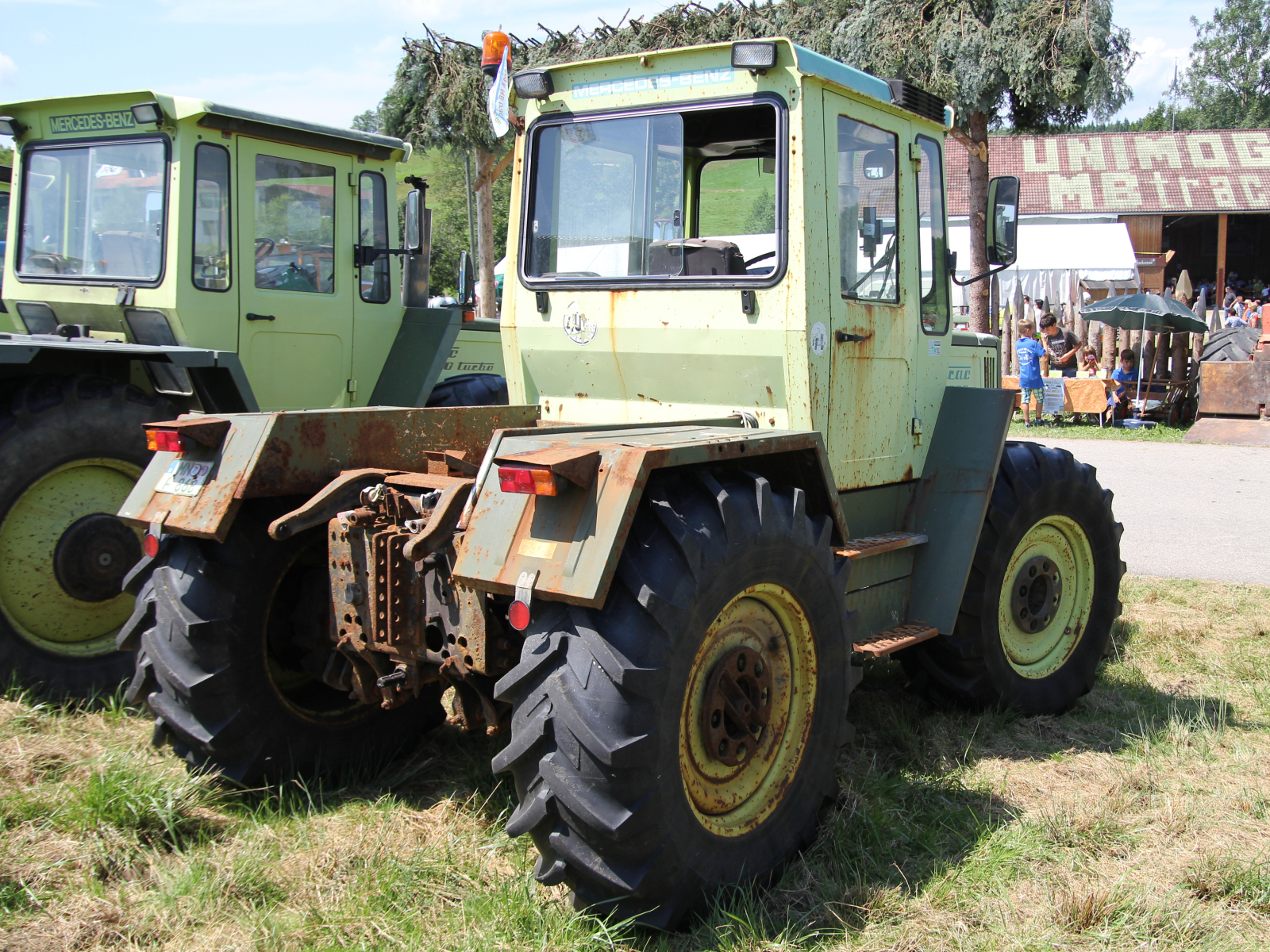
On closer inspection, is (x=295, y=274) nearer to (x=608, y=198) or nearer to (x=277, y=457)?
(x=608, y=198)

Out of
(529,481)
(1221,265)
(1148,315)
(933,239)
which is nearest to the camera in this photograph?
(529,481)

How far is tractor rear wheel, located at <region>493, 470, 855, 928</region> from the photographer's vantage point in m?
2.63

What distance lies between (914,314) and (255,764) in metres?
3.07

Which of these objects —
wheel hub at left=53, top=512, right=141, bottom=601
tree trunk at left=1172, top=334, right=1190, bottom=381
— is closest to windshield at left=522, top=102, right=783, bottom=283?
wheel hub at left=53, top=512, right=141, bottom=601

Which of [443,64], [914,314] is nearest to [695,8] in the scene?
[443,64]

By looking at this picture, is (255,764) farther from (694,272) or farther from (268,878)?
(694,272)

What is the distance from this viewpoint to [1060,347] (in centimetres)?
1791

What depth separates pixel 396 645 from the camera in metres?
3.13

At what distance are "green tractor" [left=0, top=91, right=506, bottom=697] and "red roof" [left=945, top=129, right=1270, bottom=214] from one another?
91.8 feet

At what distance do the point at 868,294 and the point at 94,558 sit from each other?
144 inches

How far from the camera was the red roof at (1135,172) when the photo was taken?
33375mm

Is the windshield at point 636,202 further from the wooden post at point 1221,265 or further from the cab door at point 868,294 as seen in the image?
the wooden post at point 1221,265

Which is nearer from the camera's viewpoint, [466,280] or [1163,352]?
[466,280]

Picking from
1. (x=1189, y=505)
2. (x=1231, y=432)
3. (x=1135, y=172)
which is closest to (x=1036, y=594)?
(x=1189, y=505)
